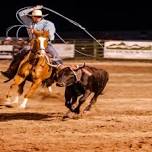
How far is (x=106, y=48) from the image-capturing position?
27.0 metres

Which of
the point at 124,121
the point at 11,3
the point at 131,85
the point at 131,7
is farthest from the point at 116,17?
the point at 124,121

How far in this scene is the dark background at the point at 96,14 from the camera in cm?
3716

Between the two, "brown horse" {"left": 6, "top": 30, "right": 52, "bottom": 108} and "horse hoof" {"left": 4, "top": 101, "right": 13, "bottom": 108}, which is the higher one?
"brown horse" {"left": 6, "top": 30, "right": 52, "bottom": 108}

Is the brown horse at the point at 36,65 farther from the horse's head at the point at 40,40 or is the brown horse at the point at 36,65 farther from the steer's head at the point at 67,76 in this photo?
the steer's head at the point at 67,76

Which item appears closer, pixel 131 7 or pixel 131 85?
pixel 131 85

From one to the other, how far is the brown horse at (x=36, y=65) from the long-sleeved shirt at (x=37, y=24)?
31 centimetres

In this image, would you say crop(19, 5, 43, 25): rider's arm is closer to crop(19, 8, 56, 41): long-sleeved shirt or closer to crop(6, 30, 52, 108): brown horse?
crop(19, 8, 56, 41): long-sleeved shirt

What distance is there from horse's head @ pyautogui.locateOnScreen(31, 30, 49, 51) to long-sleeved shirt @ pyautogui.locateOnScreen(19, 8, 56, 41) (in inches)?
8.6

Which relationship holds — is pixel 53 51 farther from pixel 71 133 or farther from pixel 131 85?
pixel 131 85

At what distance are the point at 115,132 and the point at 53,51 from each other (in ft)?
10.6

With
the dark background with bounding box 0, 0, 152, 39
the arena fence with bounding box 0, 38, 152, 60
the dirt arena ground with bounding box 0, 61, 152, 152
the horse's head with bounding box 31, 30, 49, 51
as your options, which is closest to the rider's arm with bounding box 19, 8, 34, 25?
the horse's head with bounding box 31, 30, 49, 51

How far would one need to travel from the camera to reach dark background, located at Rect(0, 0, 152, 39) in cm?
3716

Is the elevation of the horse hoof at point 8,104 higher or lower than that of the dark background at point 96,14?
lower

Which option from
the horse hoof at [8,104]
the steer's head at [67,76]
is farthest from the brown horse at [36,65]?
the horse hoof at [8,104]
